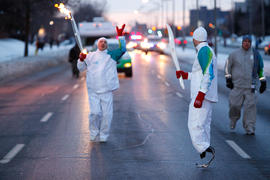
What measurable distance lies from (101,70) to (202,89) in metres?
2.88

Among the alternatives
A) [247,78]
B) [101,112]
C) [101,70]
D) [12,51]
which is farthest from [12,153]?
[12,51]

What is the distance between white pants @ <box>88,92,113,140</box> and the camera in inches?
404

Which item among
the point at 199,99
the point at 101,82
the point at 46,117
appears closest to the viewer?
the point at 199,99

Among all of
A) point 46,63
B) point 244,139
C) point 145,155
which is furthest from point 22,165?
point 46,63

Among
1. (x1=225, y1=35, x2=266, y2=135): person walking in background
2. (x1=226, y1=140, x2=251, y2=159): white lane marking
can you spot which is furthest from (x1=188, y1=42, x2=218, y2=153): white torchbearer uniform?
(x1=225, y1=35, x2=266, y2=135): person walking in background

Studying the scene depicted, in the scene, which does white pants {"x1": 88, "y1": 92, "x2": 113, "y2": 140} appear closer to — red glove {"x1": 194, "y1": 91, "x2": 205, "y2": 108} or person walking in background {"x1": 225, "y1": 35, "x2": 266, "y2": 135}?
person walking in background {"x1": 225, "y1": 35, "x2": 266, "y2": 135}

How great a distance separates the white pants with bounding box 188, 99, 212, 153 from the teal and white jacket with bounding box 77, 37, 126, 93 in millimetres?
2522

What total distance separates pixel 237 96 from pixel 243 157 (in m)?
2.37

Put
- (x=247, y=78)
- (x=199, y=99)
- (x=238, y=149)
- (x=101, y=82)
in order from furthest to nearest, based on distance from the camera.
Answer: (x=247, y=78), (x=101, y=82), (x=238, y=149), (x=199, y=99)

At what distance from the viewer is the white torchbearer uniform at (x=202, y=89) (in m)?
7.79

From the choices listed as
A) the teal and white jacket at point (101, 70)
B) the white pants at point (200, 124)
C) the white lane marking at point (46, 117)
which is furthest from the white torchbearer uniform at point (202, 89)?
the white lane marking at point (46, 117)

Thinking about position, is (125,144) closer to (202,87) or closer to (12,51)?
(202,87)

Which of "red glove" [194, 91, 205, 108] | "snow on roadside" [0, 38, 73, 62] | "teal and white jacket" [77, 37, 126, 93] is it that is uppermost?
"teal and white jacket" [77, 37, 126, 93]

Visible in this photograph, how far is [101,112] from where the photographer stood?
10.4 metres
